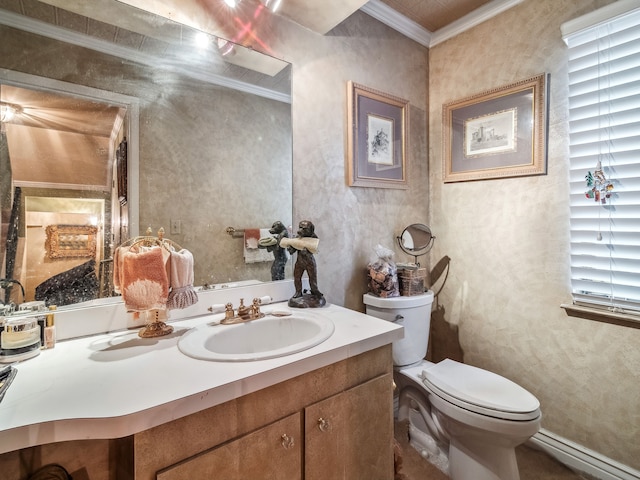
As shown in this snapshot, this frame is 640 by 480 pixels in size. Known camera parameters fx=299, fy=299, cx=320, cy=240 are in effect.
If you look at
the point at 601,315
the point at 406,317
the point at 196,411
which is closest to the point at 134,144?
the point at 196,411

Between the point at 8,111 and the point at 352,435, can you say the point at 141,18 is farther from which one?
the point at 352,435

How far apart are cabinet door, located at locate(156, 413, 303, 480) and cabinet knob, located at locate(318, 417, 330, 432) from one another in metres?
0.06

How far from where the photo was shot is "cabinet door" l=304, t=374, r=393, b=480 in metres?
0.83

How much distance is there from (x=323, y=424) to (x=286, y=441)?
0.12m

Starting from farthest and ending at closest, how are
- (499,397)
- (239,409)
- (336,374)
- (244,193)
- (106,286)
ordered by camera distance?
(244,193) < (499,397) < (106,286) < (336,374) < (239,409)

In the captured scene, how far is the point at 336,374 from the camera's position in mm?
886

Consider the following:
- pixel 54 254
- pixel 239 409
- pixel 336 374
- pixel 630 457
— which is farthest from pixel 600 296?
pixel 54 254

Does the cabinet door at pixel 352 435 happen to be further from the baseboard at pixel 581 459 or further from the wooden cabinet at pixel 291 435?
the baseboard at pixel 581 459

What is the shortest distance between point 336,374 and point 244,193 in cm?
84

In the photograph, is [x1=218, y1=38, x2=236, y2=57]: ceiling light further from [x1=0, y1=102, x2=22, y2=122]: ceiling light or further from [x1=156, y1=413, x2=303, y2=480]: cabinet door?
[x1=156, y1=413, x2=303, y2=480]: cabinet door

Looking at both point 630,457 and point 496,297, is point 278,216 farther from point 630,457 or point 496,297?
point 630,457

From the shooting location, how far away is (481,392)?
1.25m

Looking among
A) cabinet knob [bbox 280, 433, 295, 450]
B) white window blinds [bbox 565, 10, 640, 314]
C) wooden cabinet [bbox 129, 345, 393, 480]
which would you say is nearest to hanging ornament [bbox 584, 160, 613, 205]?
white window blinds [bbox 565, 10, 640, 314]

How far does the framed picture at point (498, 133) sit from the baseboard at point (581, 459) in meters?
1.35
